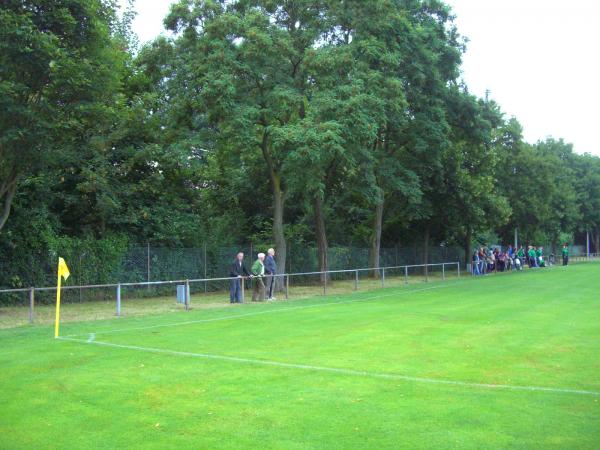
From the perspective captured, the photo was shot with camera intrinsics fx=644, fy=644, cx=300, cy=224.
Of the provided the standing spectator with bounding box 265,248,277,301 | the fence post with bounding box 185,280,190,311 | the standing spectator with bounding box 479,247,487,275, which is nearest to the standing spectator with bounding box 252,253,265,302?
the standing spectator with bounding box 265,248,277,301

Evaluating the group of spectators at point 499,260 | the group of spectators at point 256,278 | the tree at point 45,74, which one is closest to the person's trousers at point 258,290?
the group of spectators at point 256,278

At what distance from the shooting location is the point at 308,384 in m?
8.65

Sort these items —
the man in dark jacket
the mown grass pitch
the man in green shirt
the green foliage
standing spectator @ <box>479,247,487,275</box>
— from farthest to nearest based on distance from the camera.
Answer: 1. the man in green shirt
2. standing spectator @ <box>479,247,487,275</box>
3. the man in dark jacket
4. the green foliage
5. the mown grass pitch

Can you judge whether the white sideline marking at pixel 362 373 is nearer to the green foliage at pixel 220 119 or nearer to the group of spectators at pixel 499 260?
the green foliage at pixel 220 119

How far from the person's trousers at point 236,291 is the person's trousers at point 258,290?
1.93 ft

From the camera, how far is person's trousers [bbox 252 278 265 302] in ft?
74.5

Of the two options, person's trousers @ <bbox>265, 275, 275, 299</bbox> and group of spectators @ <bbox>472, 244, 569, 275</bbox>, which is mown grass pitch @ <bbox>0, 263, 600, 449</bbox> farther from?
group of spectators @ <bbox>472, 244, 569, 275</bbox>

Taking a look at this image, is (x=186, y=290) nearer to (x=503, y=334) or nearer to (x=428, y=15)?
(x=503, y=334)

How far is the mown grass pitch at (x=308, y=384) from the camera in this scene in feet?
21.0

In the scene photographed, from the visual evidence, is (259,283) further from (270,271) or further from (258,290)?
(270,271)

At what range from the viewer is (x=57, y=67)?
1689 centimetres

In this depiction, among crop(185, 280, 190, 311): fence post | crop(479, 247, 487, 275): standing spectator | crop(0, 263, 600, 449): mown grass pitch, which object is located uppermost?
crop(479, 247, 487, 275): standing spectator

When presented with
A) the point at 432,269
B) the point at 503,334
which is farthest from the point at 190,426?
the point at 432,269

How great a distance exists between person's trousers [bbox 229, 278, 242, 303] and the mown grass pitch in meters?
6.14
